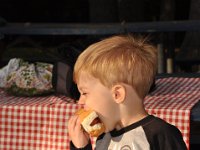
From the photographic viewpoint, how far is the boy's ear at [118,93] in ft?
7.08

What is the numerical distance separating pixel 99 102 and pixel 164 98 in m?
1.54

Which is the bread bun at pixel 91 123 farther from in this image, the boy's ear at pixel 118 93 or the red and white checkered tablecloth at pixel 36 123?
the red and white checkered tablecloth at pixel 36 123

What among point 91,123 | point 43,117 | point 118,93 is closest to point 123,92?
point 118,93

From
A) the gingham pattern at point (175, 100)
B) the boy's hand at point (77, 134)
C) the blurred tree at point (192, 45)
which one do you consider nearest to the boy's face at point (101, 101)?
the boy's hand at point (77, 134)

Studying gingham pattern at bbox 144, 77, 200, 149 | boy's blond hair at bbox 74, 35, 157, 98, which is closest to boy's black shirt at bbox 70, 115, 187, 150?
boy's blond hair at bbox 74, 35, 157, 98

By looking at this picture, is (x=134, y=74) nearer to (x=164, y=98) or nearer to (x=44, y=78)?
(x=164, y=98)

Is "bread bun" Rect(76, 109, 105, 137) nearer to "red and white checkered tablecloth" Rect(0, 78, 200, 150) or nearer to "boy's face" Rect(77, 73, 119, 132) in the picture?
"boy's face" Rect(77, 73, 119, 132)

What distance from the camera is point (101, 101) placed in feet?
7.13

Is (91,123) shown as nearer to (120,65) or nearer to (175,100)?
(120,65)

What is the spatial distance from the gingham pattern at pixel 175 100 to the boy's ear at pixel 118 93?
1246 mm

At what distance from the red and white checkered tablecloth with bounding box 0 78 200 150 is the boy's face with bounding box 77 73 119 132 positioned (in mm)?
1262

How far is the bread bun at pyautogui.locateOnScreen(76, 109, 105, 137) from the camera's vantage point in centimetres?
219

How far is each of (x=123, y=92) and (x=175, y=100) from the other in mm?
1496

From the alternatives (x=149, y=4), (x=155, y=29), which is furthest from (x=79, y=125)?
(x=149, y=4)
